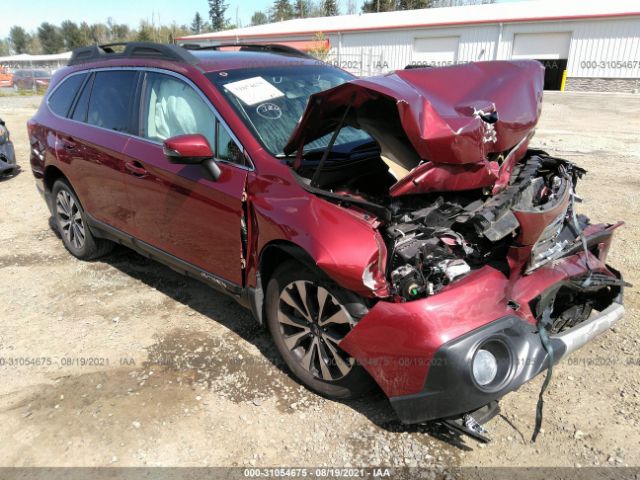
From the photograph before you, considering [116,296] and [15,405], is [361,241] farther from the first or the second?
[116,296]

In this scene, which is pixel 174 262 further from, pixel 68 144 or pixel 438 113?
pixel 438 113

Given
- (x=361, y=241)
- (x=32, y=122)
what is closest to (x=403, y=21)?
(x=32, y=122)

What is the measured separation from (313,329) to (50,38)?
351 feet

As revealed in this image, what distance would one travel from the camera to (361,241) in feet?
8.32

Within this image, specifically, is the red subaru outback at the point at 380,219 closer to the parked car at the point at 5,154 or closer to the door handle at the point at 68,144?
the door handle at the point at 68,144

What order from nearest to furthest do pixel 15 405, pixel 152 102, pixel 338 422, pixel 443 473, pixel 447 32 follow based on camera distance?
pixel 443 473, pixel 338 422, pixel 15 405, pixel 152 102, pixel 447 32

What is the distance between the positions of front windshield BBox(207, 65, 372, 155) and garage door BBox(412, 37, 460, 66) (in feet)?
98.2

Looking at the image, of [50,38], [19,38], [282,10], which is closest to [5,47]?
[19,38]

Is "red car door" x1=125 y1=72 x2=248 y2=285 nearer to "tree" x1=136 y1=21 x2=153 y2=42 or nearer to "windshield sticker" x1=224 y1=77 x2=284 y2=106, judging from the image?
"windshield sticker" x1=224 y1=77 x2=284 y2=106

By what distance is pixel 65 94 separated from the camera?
494 centimetres

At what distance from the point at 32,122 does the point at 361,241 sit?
4.44 metres

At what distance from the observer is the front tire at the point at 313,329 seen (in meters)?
2.73

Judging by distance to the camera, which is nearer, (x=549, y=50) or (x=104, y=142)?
(x=104, y=142)

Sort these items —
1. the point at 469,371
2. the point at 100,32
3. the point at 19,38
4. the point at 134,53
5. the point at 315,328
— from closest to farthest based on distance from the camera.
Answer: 1. the point at 469,371
2. the point at 315,328
3. the point at 134,53
4. the point at 100,32
5. the point at 19,38
